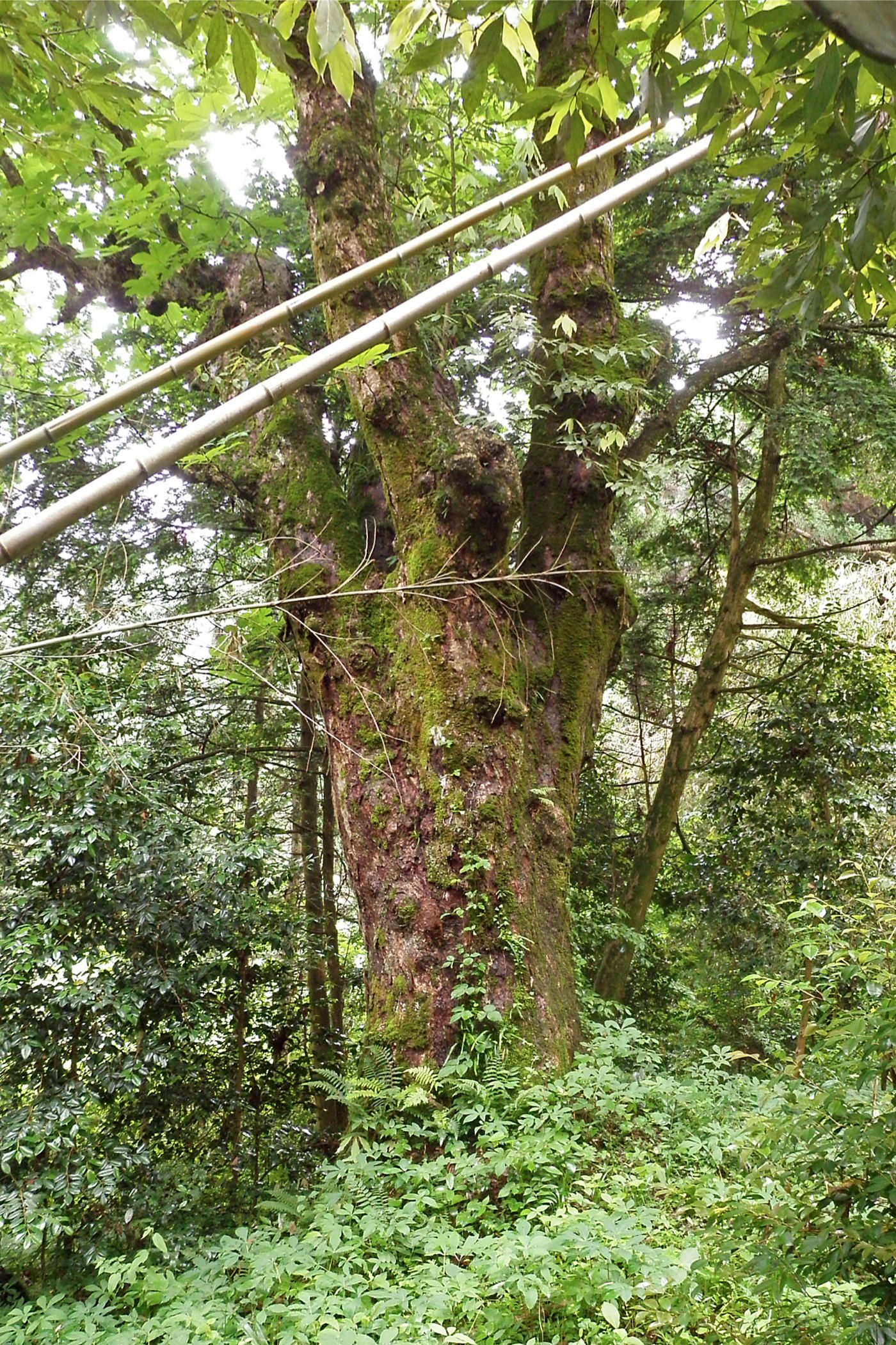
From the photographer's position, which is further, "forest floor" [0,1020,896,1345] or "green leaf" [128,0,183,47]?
"forest floor" [0,1020,896,1345]

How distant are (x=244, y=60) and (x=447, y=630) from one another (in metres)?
2.42

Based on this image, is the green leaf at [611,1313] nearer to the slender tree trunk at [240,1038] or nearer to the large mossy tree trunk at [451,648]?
the large mossy tree trunk at [451,648]

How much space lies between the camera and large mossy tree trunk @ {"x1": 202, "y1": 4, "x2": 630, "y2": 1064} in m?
3.27

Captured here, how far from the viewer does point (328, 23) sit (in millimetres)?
1102

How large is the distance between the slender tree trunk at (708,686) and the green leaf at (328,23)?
207 inches

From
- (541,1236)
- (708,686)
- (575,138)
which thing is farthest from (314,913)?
(575,138)

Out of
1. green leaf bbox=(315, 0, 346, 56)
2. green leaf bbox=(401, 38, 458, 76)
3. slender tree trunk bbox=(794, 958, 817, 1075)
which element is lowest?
slender tree trunk bbox=(794, 958, 817, 1075)

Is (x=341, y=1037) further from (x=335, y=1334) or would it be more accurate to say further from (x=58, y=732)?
(x=335, y=1334)

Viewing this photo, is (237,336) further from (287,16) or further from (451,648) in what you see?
(451,648)

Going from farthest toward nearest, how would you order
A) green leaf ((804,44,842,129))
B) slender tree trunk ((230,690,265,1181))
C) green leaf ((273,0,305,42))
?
slender tree trunk ((230,690,265,1181))
green leaf ((273,0,305,42))
green leaf ((804,44,842,129))

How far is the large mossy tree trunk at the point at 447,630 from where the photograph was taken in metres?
3.27

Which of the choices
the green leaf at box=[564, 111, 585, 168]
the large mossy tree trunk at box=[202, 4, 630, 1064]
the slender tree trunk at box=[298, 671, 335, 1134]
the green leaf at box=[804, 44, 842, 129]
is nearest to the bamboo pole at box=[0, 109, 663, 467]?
the green leaf at box=[564, 111, 585, 168]

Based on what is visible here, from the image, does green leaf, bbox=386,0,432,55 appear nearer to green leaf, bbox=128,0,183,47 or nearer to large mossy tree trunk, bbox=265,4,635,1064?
green leaf, bbox=128,0,183,47

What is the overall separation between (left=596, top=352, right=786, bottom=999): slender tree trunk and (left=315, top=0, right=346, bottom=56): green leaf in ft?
17.3
